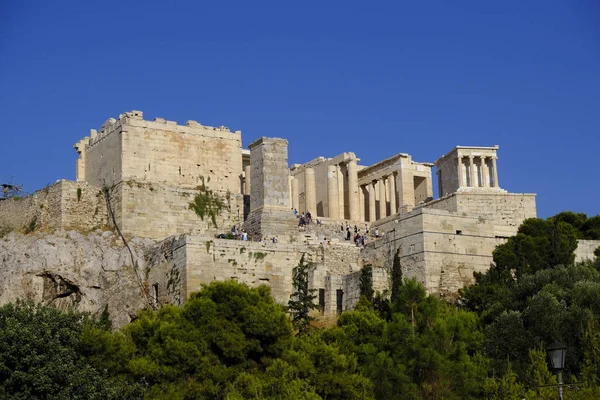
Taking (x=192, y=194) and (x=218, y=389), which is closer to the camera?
(x=218, y=389)

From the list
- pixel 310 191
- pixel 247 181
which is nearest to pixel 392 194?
pixel 310 191

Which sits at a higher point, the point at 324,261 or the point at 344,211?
the point at 344,211

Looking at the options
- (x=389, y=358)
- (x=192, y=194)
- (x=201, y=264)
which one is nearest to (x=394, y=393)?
(x=389, y=358)

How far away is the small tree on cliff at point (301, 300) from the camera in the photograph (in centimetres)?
4078

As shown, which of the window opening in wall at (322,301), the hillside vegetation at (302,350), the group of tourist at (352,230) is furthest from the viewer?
the group of tourist at (352,230)

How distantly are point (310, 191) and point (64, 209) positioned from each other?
1482 centimetres

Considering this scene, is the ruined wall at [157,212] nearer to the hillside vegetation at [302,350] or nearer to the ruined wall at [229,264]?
the ruined wall at [229,264]

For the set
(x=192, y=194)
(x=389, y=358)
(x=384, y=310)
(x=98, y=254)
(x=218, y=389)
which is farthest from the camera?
(x=192, y=194)

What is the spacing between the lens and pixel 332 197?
5834cm

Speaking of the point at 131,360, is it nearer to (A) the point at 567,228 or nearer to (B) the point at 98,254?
(B) the point at 98,254

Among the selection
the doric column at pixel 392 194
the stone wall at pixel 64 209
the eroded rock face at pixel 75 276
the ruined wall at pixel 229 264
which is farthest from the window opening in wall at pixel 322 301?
the doric column at pixel 392 194

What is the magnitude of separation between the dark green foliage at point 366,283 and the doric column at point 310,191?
13.8m

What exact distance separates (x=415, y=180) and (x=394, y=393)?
26.0 m

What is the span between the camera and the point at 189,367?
35.4 meters
